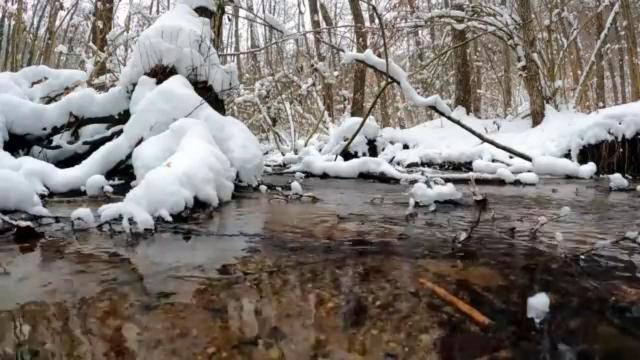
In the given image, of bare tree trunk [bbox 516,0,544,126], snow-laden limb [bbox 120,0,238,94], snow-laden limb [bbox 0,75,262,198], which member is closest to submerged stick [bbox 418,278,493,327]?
snow-laden limb [bbox 0,75,262,198]

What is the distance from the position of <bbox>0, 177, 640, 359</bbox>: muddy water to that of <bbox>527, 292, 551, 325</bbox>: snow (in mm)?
40

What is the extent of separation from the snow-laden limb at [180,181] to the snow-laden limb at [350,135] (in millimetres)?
2698

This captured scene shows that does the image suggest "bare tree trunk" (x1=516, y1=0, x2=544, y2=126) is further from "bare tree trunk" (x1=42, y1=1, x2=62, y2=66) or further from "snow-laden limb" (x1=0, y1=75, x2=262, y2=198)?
"bare tree trunk" (x1=42, y1=1, x2=62, y2=66)

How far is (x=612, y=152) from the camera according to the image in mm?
5609

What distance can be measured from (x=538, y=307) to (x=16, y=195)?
2.70 meters

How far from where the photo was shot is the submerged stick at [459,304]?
1.41m

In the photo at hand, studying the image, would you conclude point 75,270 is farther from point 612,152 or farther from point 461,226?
point 612,152

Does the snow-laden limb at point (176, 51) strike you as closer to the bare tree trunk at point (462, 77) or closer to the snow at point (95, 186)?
the snow at point (95, 186)

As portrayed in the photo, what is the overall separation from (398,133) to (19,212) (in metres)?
A: 6.25

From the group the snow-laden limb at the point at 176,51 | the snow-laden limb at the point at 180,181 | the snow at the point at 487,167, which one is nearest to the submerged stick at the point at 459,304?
the snow-laden limb at the point at 180,181

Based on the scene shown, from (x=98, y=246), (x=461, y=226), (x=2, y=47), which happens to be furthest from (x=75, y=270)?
(x=2, y=47)

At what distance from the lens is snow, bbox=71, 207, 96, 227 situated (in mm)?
2641

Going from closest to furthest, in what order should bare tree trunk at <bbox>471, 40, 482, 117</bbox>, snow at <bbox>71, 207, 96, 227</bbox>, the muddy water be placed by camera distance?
1. the muddy water
2. snow at <bbox>71, 207, 96, 227</bbox>
3. bare tree trunk at <bbox>471, 40, 482, 117</bbox>

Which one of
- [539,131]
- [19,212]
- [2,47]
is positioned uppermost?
[2,47]
